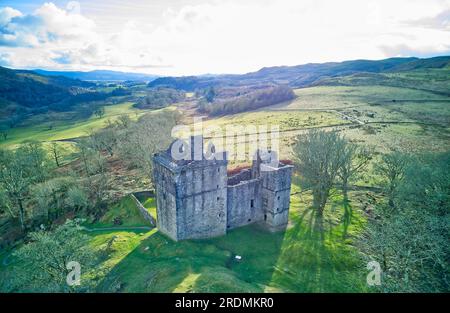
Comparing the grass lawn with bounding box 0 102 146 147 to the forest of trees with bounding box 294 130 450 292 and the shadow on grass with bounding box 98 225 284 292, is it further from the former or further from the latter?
the forest of trees with bounding box 294 130 450 292

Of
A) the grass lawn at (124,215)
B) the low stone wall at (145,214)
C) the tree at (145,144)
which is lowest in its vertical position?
the grass lawn at (124,215)

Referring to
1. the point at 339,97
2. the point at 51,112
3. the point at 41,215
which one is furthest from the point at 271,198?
the point at 51,112

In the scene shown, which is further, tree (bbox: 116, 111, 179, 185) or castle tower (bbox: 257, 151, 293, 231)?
tree (bbox: 116, 111, 179, 185)

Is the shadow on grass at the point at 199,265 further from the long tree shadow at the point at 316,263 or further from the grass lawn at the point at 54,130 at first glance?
the grass lawn at the point at 54,130

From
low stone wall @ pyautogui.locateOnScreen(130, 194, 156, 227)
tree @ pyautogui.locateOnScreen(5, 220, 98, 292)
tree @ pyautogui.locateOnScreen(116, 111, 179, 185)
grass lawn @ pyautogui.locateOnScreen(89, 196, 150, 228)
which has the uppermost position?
tree @ pyautogui.locateOnScreen(116, 111, 179, 185)

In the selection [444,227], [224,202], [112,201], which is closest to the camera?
[444,227]

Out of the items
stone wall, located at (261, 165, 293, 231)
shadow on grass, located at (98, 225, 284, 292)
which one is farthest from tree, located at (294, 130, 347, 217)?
shadow on grass, located at (98, 225, 284, 292)

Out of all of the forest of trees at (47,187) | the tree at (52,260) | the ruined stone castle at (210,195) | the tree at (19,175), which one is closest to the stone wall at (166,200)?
the ruined stone castle at (210,195)

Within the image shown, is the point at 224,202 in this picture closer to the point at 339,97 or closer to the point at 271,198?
the point at 271,198
